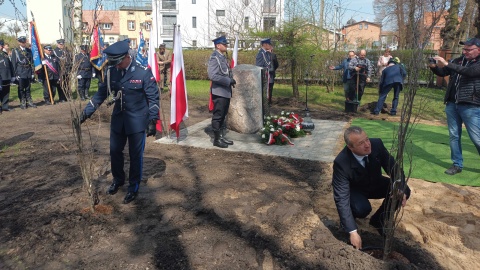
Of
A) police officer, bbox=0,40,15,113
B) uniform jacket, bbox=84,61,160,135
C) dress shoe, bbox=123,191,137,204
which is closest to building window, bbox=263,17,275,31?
police officer, bbox=0,40,15,113

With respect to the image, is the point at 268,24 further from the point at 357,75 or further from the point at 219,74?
the point at 219,74

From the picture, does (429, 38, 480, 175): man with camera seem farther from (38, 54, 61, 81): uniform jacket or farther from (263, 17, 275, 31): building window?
(263, 17, 275, 31): building window

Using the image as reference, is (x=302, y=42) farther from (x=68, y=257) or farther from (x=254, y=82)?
(x=68, y=257)

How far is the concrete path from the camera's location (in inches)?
266

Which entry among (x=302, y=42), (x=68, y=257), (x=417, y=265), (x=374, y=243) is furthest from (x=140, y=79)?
(x=302, y=42)

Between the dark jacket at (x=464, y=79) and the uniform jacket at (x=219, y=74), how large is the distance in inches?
131

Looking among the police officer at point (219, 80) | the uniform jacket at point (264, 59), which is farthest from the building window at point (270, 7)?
the police officer at point (219, 80)

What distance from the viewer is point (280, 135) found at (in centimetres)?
749

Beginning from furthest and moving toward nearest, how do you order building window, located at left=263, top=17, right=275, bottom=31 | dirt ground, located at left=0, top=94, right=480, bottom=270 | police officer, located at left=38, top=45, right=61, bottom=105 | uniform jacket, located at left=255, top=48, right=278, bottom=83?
building window, located at left=263, top=17, right=275, bottom=31 < police officer, located at left=38, top=45, right=61, bottom=105 < uniform jacket, located at left=255, top=48, right=278, bottom=83 < dirt ground, located at left=0, top=94, right=480, bottom=270

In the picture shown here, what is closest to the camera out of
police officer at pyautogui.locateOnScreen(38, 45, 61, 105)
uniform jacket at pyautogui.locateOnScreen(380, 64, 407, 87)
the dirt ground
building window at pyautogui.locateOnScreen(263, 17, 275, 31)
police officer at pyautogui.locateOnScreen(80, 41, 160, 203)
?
the dirt ground

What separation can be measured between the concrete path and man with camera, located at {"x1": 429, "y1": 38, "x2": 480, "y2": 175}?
1828mm

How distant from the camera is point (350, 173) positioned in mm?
3439

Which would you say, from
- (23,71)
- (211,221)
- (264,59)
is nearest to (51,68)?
(23,71)

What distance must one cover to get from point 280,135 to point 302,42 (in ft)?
23.0
